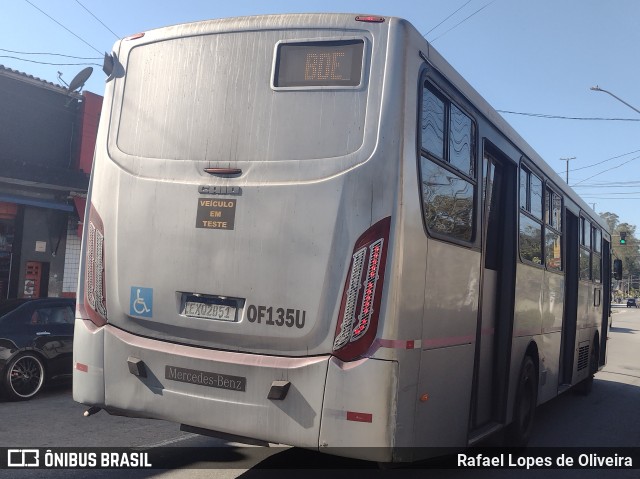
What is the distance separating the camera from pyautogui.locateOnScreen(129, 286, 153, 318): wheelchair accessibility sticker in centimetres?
464

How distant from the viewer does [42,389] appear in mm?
9172

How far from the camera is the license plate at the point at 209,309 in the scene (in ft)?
14.4

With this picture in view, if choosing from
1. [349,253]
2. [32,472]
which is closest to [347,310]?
[349,253]

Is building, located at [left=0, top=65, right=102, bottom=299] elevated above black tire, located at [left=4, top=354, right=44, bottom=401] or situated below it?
above

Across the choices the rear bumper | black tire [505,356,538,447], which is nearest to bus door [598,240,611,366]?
black tire [505,356,538,447]

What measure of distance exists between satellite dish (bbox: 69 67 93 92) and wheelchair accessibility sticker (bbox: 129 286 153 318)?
14.9m

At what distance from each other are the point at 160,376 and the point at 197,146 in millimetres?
1674

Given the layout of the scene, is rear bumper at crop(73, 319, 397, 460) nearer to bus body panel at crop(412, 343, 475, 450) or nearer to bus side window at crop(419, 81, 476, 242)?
bus body panel at crop(412, 343, 475, 450)

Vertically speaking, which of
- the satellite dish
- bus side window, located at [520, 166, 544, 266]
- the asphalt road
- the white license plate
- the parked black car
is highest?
the satellite dish

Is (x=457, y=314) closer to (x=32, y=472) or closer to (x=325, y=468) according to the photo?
(x=325, y=468)

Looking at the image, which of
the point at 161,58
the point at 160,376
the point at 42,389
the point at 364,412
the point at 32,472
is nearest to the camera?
the point at 364,412

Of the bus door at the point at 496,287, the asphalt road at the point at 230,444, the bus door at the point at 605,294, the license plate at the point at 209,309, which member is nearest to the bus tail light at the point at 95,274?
the license plate at the point at 209,309

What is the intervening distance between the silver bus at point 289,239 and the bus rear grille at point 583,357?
Result: 18.0 ft

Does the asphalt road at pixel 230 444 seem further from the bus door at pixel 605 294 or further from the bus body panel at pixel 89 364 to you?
the bus door at pixel 605 294
